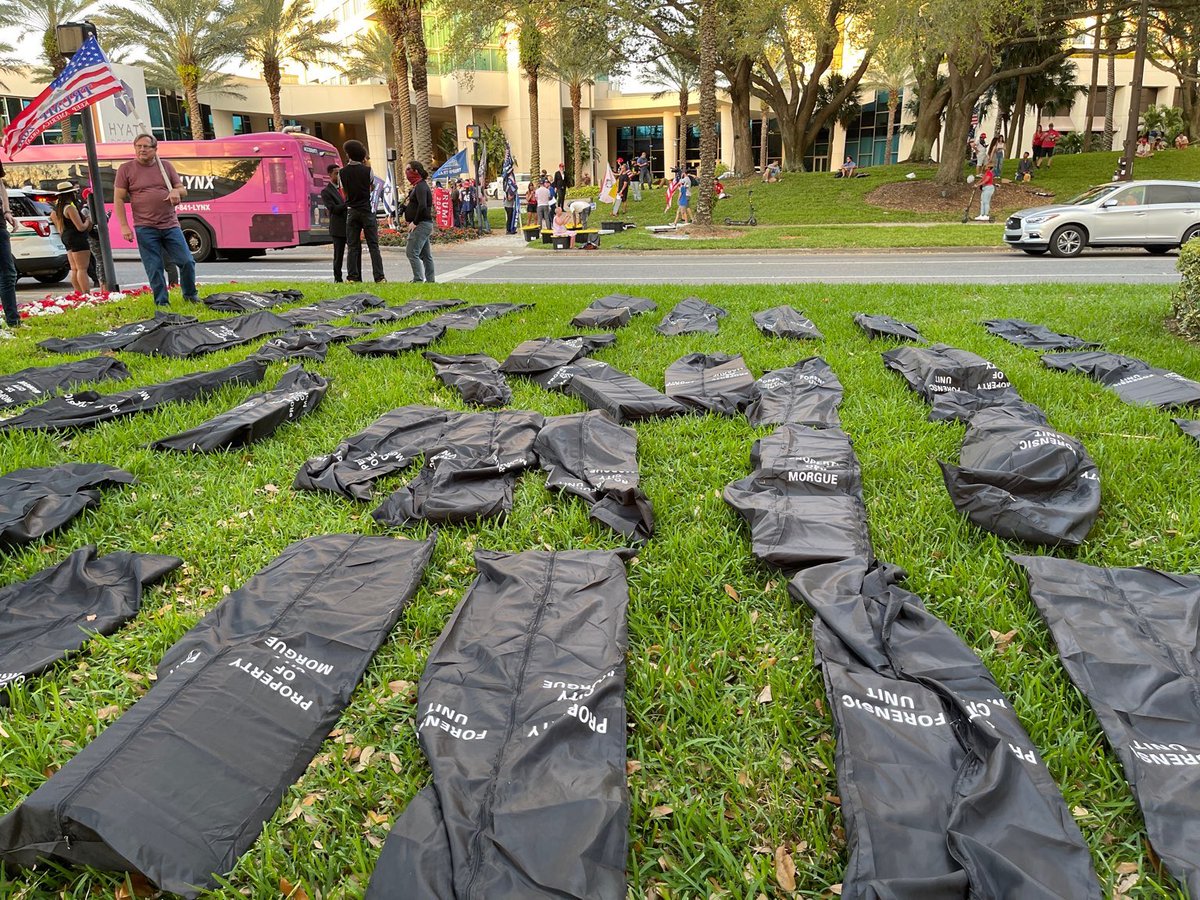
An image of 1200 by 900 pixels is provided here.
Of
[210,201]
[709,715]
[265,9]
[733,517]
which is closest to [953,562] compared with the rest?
[733,517]

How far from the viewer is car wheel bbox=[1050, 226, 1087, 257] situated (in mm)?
15617

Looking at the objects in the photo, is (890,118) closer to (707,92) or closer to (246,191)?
(707,92)

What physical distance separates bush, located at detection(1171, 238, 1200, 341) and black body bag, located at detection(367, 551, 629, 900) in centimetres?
619

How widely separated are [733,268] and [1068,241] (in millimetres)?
7228

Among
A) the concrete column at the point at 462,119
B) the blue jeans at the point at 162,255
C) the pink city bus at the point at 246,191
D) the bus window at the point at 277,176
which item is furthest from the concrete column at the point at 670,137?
the blue jeans at the point at 162,255

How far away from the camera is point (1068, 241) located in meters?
15.7

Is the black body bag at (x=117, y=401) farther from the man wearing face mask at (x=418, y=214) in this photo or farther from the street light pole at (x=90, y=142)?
the street light pole at (x=90, y=142)

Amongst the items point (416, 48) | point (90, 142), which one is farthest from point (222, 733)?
point (416, 48)

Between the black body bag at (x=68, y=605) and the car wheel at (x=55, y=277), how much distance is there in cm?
1341

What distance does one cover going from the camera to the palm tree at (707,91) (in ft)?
62.5

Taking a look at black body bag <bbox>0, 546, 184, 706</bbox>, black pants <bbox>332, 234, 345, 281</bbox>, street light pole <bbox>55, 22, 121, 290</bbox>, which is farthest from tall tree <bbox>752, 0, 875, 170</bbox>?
black body bag <bbox>0, 546, 184, 706</bbox>

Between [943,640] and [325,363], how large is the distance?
5.54m

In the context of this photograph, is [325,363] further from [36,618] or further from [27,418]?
[36,618]

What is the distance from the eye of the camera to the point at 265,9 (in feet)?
113
